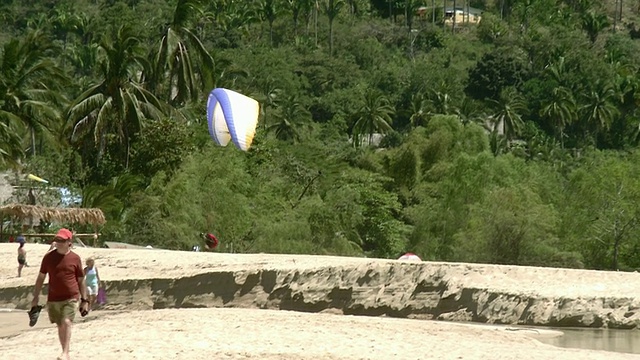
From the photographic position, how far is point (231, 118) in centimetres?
3728

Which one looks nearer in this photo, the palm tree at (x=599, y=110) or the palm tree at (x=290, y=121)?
the palm tree at (x=290, y=121)

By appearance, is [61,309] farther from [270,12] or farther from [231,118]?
[270,12]

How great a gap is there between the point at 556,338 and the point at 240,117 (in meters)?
19.5

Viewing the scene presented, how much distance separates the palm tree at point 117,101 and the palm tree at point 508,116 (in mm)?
44481

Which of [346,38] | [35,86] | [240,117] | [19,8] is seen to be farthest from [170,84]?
[19,8]

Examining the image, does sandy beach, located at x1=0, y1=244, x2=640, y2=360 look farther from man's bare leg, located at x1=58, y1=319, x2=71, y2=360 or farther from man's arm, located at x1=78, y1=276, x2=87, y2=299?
man's arm, located at x1=78, y1=276, x2=87, y2=299

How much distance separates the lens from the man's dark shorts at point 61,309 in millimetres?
12766

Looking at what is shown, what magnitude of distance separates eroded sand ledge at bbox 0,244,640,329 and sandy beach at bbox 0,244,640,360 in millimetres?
839

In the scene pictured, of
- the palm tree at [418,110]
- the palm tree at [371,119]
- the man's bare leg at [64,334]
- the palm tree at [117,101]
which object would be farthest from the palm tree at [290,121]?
the man's bare leg at [64,334]

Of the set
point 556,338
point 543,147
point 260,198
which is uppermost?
point 556,338

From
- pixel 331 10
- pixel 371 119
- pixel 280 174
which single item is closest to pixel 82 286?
pixel 280 174

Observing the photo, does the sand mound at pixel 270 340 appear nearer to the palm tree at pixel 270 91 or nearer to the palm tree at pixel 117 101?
the palm tree at pixel 117 101

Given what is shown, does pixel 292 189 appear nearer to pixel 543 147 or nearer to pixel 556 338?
pixel 556 338

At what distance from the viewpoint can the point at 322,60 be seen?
367ft
